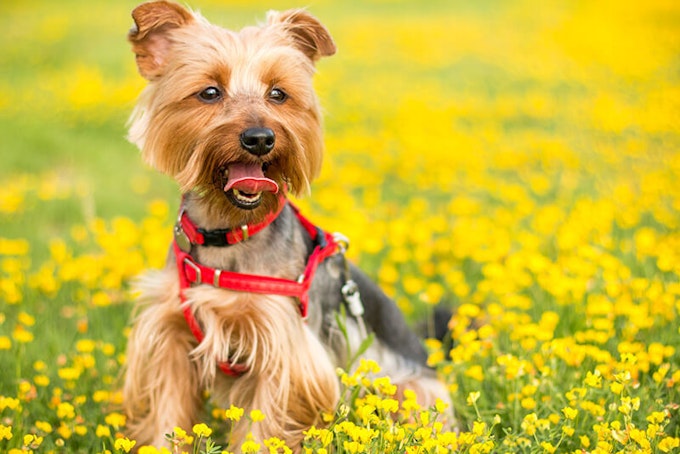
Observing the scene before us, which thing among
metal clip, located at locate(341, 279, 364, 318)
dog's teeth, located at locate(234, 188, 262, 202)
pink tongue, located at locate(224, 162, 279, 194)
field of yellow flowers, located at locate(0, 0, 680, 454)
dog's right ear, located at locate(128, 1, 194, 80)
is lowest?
field of yellow flowers, located at locate(0, 0, 680, 454)

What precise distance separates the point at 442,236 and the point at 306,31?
2.99 metres

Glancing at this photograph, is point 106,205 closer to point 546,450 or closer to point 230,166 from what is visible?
point 230,166

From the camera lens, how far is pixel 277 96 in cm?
341

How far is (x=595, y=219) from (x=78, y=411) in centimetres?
423

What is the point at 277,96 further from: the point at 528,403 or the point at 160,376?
the point at 528,403

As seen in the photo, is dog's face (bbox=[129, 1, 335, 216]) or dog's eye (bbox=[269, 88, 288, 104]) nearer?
dog's face (bbox=[129, 1, 335, 216])

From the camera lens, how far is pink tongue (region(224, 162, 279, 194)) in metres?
3.14

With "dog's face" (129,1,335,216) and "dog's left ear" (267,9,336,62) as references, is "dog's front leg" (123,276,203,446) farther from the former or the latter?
"dog's left ear" (267,9,336,62)

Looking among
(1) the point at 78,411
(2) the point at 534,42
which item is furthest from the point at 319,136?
(2) the point at 534,42

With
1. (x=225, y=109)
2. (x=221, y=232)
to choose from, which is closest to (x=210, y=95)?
(x=225, y=109)

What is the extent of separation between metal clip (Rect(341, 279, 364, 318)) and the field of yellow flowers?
0.40m

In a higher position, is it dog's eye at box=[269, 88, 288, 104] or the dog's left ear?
the dog's left ear

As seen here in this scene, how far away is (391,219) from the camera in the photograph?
6.59m

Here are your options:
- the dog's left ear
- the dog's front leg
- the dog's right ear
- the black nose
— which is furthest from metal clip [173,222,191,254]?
the dog's left ear
